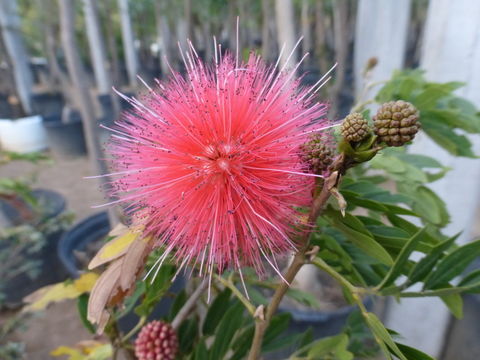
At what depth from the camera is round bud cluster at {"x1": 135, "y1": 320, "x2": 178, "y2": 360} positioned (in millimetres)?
688

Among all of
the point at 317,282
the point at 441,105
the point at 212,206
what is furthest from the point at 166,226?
the point at 317,282

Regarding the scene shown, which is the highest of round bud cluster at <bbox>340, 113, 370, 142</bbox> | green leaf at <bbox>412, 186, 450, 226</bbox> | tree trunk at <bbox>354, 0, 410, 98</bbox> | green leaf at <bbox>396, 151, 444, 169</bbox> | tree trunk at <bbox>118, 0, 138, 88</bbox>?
tree trunk at <bbox>118, 0, 138, 88</bbox>

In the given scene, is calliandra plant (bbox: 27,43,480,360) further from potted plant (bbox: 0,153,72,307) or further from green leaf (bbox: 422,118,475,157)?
potted plant (bbox: 0,153,72,307)

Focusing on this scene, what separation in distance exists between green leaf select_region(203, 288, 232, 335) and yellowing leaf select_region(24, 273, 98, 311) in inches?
10.0

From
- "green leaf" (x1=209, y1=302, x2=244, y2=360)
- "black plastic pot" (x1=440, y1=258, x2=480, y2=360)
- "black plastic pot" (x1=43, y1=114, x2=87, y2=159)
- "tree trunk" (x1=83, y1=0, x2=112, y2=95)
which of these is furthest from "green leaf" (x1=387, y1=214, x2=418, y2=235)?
"black plastic pot" (x1=43, y1=114, x2=87, y2=159)

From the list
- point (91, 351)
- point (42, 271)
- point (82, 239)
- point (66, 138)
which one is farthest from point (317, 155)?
point (66, 138)

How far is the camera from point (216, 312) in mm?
806

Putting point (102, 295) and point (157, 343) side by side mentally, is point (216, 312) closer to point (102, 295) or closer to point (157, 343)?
point (157, 343)

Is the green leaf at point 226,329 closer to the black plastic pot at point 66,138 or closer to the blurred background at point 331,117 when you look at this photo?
the blurred background at point 331,117

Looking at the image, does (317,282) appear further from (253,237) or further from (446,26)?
(253,237)

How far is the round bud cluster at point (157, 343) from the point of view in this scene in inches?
27.1

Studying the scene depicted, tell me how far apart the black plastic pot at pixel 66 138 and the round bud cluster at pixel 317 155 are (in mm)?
4591

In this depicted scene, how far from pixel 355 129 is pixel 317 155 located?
0.09 m

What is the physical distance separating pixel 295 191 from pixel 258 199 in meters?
0.06
